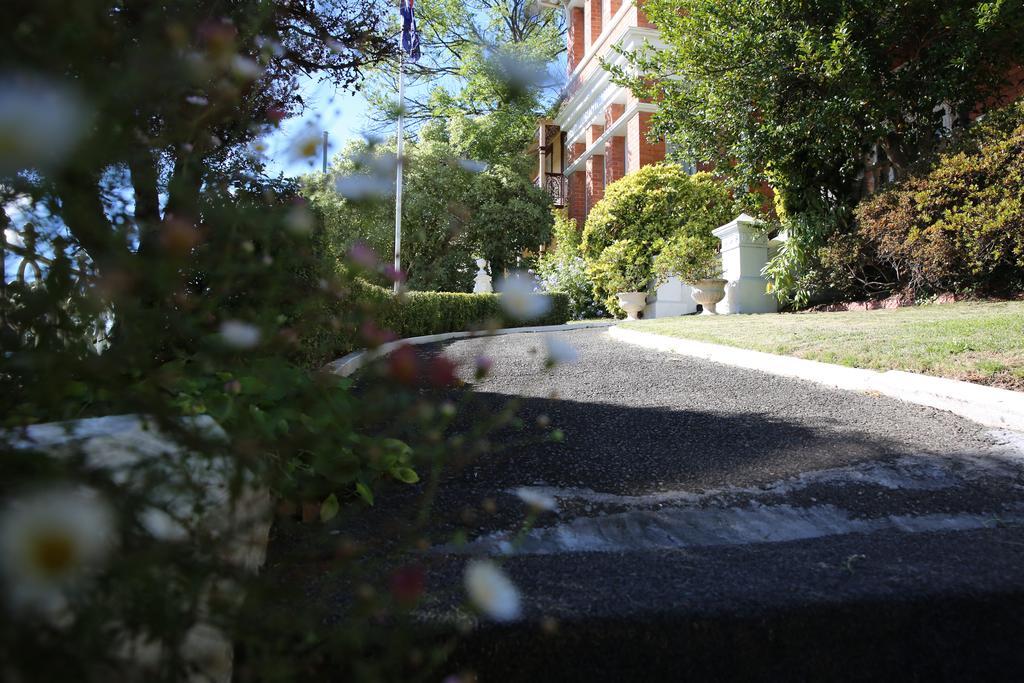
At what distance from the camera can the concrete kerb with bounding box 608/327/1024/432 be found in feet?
12.5

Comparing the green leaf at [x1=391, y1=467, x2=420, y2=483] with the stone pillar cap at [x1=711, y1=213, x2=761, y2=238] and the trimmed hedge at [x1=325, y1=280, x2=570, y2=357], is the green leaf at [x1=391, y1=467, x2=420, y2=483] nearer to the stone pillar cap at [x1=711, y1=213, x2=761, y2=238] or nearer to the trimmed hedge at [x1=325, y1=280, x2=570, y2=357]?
the trimmed hedge at [x1=325, y1=280, x2=570, y2=357]

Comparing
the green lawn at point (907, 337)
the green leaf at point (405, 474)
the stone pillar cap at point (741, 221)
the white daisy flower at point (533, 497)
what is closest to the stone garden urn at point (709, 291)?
the stone pillar cap at point (741, 221)

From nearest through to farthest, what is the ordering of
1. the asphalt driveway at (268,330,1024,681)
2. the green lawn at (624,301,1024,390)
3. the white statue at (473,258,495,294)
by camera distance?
the asphalt driveway at (268,330,1024,681), the green lawn at (624,301,1024,390), the white statue at (473,258,495,294)

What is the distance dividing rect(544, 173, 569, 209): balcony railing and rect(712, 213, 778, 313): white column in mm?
10736

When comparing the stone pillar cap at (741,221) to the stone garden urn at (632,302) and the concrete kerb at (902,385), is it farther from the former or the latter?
the concrete kerb at (902,385)

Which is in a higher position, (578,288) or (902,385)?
(578,288)

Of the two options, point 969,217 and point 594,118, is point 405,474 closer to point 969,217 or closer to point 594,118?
point 969,217

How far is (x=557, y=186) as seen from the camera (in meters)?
22.4

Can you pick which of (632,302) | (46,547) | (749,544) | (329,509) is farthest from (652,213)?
(46,547)

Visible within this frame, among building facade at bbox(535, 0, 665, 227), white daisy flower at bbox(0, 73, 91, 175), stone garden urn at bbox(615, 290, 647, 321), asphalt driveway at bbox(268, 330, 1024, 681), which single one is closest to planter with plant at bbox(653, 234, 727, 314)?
stone garden urn at bbox(615, 290, 647, 321)

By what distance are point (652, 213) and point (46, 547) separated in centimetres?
1353

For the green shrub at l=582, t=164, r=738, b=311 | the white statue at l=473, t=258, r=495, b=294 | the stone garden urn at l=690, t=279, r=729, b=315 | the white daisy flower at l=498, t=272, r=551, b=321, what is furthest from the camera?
the white statue at l=473, t=258, r=495, b=294

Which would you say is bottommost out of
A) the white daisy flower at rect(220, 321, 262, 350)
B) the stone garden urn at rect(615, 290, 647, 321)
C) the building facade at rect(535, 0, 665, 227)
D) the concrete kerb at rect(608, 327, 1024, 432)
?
the concrete kerb at rect(608, 327, 1024, 432)

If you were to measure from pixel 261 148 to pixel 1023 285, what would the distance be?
9.08 m
